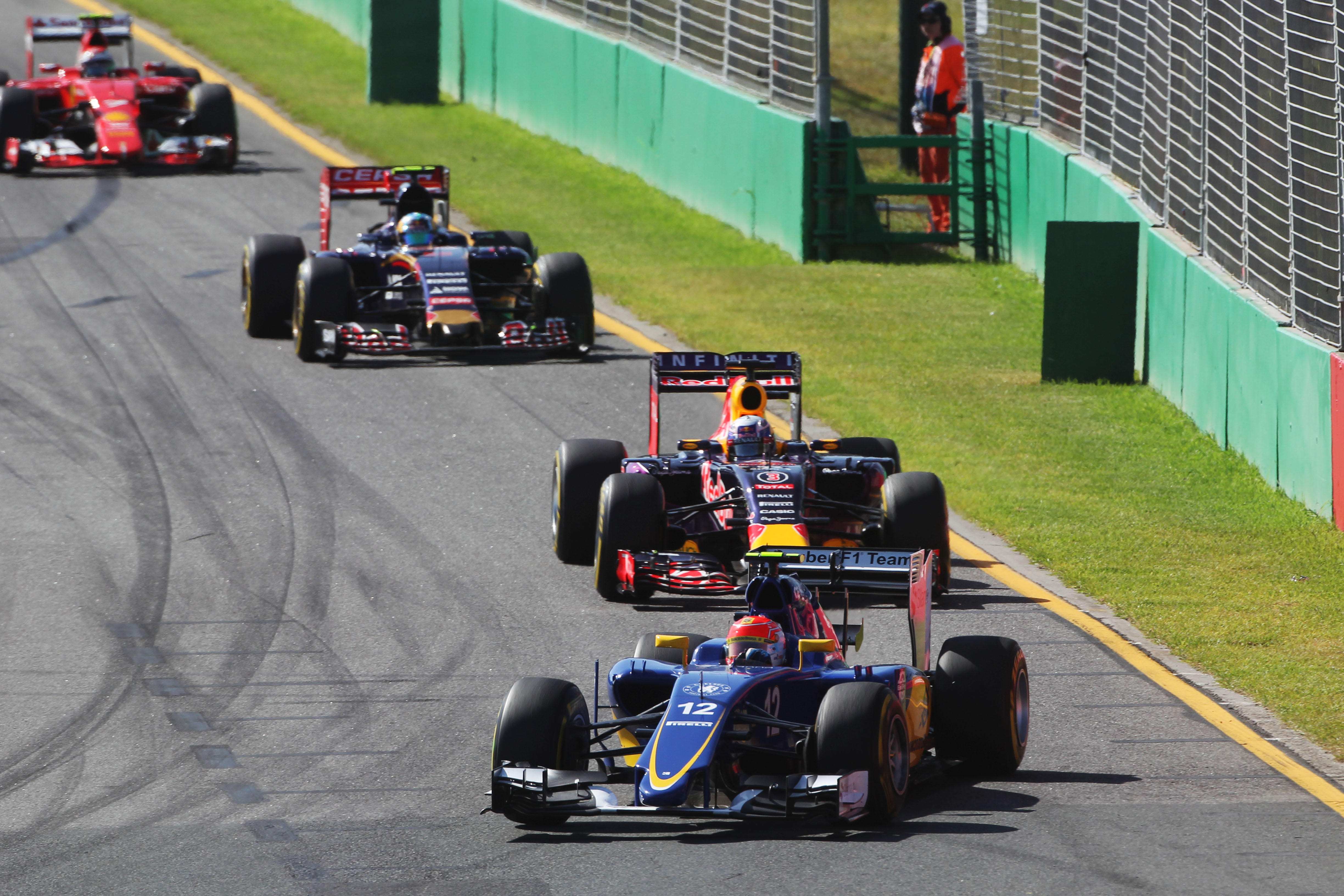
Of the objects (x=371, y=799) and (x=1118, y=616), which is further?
(x=1118, y=616)

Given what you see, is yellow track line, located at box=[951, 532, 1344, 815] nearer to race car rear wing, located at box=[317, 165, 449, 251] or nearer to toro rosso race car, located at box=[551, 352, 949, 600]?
toro rosso race car, located at box=[551, 352, 949, 600]

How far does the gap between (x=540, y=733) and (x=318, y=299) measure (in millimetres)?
9932

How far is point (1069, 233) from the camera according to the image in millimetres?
17562

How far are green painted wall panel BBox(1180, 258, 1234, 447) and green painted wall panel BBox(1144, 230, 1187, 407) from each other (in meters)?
0.13

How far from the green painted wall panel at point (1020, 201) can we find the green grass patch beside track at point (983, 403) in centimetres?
21

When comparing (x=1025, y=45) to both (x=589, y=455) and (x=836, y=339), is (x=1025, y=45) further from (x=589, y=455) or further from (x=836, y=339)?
(x=589, y=455)

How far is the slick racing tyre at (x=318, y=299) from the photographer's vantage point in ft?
57.6

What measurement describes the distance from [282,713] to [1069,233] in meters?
9.57

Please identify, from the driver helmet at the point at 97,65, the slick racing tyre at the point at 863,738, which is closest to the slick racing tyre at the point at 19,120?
the driver helmet at the point at 97,65

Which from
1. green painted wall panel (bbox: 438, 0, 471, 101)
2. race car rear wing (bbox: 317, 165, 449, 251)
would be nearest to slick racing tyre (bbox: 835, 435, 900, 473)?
race car rear wing (bbox: 317, 165, 449, 251)

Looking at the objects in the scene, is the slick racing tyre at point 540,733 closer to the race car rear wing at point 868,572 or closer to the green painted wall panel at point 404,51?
the race car rear wing at point 868,572

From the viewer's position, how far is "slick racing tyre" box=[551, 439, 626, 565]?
500 inches

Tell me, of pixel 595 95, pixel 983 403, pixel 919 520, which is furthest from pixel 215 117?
pixel 919 520

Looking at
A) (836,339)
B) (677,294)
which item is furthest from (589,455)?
(677,294)
